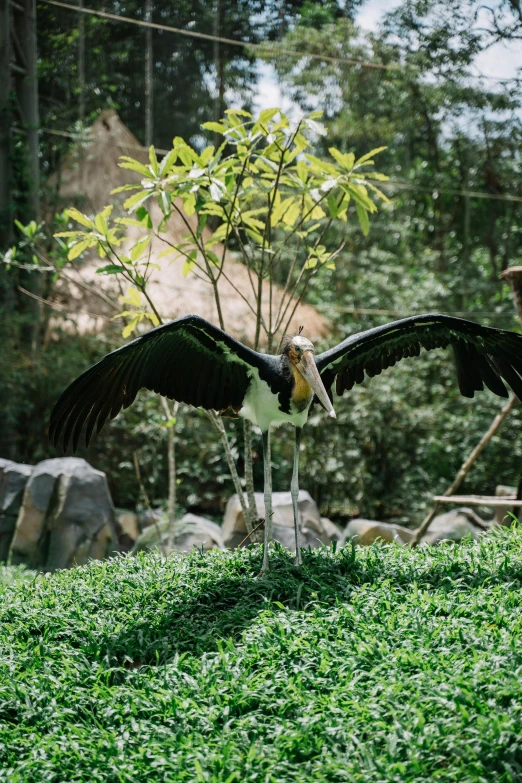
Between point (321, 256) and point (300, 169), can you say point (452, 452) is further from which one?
point (300, 169)

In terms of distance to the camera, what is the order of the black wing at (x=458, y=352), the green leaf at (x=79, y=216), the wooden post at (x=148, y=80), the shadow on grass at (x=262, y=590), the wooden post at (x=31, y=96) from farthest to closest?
the wooden post at (x=148, y=80) < the wooden post at (x=31, y=96) < the green leaf at (x=79, y=216) < the black wing at (x=458, y=352) < the shadow on grass at (x=262, y=590)

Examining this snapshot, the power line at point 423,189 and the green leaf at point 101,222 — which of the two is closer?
the green leaf at point 101,222

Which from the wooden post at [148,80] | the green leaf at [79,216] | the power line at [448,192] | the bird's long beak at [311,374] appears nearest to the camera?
the bird's long beak at [311,374]

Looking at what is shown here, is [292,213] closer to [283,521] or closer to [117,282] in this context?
[283,521]

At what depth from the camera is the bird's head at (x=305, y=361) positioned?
347cm

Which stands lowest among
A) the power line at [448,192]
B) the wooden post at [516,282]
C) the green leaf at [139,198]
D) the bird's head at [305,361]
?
the bird's head at [305,361]

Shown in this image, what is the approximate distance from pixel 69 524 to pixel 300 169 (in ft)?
13.6

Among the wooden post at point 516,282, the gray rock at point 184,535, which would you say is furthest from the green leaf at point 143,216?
the gray rock at point 184,535

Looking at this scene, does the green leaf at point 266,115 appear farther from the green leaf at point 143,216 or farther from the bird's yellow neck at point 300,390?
the bird's yellow neck at point 300,390

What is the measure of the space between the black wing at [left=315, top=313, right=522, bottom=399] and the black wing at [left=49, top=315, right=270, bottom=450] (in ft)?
1.43

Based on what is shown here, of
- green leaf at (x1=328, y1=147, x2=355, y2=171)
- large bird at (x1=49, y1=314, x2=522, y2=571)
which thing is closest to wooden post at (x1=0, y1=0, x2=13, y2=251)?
green leaf at (x1=328, y1=147, x2=355, y2=171)

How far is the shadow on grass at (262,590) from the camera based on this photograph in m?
3.17

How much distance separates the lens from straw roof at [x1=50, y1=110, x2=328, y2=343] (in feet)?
31.6

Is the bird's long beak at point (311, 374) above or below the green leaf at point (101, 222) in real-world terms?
below
